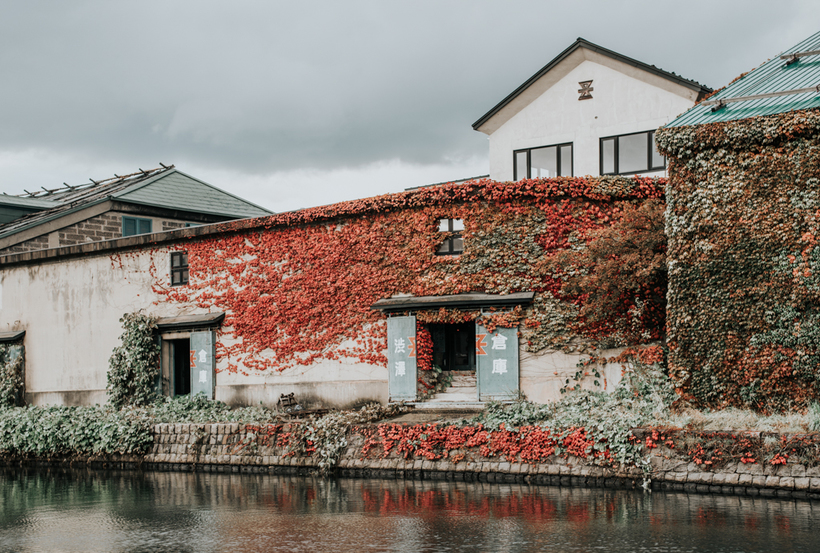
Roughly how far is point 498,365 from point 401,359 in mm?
2688

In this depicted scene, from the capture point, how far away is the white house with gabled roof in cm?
2381

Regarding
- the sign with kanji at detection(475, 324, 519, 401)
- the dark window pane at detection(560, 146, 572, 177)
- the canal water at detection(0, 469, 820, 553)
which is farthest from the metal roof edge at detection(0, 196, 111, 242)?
the sign with kanji at detection(475, 324, 519, 401)

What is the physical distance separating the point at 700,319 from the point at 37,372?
2313 cm

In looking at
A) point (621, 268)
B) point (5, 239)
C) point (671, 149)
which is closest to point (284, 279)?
point (621, 268)

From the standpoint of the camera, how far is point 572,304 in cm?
1948

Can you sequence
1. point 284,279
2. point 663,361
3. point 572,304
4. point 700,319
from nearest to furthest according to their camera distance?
point 700,319 → point 663,361 → point 572,304 → point 284,279

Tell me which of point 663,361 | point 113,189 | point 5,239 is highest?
point 113,189

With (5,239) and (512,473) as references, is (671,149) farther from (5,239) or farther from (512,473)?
(5,239)

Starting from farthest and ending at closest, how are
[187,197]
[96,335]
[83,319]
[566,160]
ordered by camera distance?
1. [187,197]
2. [83,319]
3. [96,335]
4. [566,160]

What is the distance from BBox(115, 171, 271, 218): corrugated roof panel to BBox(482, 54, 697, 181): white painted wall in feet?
42.5

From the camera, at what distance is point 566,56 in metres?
25.0

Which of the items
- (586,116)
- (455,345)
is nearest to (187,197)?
(455,345)

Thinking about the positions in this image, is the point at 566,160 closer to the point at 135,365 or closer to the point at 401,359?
the point at 401,359

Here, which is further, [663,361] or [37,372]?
[37,372]
